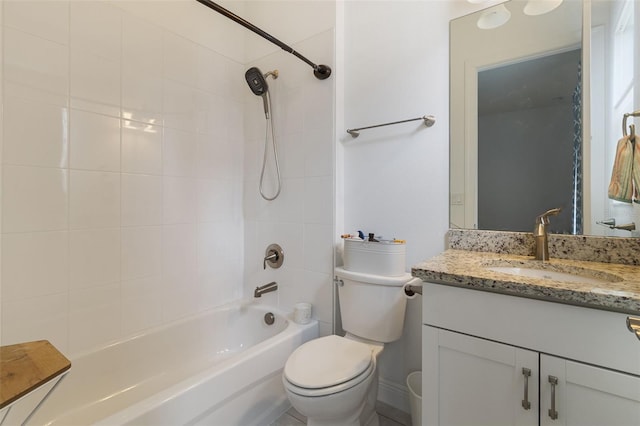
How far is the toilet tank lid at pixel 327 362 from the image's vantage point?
1.08 meters

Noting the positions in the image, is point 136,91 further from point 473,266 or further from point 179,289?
point 473,266

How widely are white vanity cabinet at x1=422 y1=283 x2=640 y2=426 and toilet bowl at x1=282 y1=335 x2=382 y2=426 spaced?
278 millimetres

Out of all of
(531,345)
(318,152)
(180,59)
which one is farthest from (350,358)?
(180,59)

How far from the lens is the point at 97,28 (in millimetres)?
1399

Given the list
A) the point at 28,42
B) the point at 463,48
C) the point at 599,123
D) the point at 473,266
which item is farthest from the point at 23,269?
the point at 599,123

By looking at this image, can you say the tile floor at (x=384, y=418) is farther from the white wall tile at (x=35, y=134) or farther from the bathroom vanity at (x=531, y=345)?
the white wall tile at (x=35, y=134)

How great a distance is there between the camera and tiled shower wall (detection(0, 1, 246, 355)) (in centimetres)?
122

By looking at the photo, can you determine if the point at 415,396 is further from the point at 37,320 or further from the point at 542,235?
the point at 37,320

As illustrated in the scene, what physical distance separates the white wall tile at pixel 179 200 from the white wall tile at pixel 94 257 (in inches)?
11.1

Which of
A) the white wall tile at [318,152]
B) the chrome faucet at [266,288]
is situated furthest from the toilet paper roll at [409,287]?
the chrome faucet at [266,288]

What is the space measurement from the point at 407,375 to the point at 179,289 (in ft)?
4.66

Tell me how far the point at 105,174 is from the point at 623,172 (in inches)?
86.9

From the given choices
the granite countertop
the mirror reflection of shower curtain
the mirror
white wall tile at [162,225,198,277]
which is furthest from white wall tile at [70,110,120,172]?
the mirror reflection of shower curtain

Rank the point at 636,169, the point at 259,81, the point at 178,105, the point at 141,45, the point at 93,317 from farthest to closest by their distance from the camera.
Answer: the point at 259,81 → the point at 178,105 → the point at 141,45 → the point at 93,317 → the point at 636,169
